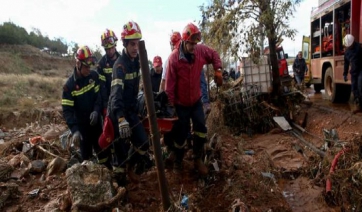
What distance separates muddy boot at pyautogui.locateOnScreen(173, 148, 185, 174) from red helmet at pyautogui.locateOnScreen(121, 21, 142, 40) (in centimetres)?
154

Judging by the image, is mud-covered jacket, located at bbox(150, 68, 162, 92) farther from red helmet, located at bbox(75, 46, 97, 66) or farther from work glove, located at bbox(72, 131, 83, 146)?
work glove, located at bbox(72, 131, 83, 146)

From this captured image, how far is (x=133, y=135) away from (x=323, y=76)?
857 centimetres

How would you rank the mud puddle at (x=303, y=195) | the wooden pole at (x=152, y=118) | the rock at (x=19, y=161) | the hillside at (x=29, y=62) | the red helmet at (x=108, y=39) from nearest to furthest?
the wooden pole at (x=152, y=118) < the mud puddle at (x=303, y=195) < the red helmet at (x=108, y=39) < the rock at (x=19, y=161) < the hillside at (x=29, y=62)

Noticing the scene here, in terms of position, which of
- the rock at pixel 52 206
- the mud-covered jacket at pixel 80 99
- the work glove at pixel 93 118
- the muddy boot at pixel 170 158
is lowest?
the rock at pixel 52 206

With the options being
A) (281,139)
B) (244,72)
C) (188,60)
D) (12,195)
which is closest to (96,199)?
(12,195)

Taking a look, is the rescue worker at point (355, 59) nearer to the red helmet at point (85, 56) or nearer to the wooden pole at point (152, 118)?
the red helmet at point (85, 56)

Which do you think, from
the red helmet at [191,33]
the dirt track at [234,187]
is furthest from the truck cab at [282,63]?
the red helmet at [191,33]

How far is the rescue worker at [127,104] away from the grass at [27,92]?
1338 centimetres

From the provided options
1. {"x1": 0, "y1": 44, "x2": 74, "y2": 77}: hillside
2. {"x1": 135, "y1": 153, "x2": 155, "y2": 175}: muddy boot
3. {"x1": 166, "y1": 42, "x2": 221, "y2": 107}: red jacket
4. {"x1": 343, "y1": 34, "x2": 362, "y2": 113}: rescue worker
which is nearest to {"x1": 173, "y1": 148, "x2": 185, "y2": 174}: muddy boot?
{"x1": 135, "y1": 153, "x2": 155, "y2": 175}: muddy boot

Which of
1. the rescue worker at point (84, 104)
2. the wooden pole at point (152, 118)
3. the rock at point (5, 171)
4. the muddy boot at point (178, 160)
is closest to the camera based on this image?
the wooden pole at point (152, 118)

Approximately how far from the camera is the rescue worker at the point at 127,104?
3.67 metres

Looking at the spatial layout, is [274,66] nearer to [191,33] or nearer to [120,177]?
[191,33]

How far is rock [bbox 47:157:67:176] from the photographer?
4.88m

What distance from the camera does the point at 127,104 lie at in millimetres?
3912
